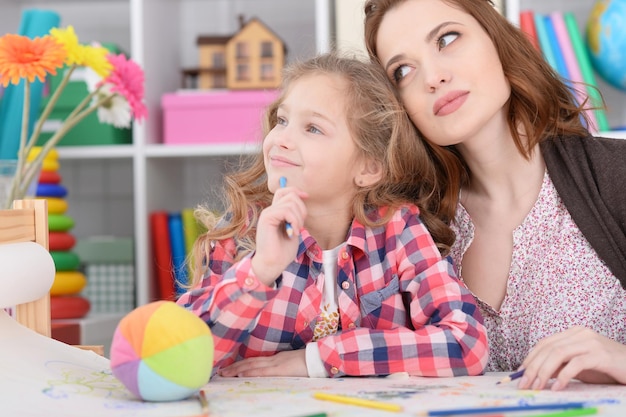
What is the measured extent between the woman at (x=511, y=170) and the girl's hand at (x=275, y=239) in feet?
1.14

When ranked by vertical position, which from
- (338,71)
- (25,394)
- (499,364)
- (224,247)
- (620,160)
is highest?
(338,71)

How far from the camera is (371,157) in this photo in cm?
131

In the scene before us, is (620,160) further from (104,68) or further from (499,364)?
(104,68)

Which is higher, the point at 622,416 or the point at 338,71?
the point at 338,71

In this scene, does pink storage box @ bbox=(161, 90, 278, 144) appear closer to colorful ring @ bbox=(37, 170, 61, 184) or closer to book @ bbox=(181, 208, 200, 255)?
book @ bbox=(181, 208, 200, 255)

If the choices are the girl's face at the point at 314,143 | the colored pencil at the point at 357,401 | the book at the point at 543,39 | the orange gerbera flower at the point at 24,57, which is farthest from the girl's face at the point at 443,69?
the book at the point at 543,39

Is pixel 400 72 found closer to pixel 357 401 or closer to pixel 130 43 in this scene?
pixel 357 401

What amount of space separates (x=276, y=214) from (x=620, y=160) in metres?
0.61

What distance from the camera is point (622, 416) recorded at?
0.75 m

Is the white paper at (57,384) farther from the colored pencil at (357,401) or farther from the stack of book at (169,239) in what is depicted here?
the stack of book at (169,239)

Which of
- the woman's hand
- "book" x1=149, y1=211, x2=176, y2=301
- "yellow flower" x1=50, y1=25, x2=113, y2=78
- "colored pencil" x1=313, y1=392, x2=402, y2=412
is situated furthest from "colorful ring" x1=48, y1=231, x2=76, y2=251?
"colored pencil" x1=313, y1=392, x2=402, y2=412

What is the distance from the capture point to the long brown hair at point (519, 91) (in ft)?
4.32

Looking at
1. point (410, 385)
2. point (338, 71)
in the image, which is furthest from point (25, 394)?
point (338, 71)

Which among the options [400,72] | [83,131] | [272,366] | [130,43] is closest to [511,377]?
[272,366]
